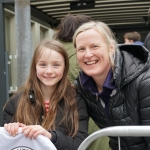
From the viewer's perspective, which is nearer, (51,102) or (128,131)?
(128,131)

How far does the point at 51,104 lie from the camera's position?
2.27m

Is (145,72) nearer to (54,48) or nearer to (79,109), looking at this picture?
(79,109)

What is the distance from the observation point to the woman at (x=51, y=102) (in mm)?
2203

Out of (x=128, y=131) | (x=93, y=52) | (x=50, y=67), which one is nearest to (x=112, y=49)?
(x=93, y=52)

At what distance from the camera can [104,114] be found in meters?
2.21

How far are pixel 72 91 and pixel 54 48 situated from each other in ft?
1.17

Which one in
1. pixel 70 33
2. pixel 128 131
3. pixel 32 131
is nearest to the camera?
pixel 128 131

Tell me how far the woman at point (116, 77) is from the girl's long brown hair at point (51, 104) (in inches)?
7.1

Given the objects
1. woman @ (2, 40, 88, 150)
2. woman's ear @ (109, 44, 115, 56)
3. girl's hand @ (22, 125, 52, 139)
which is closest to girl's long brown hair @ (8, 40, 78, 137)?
woman @ (2, 40, 88, 150)

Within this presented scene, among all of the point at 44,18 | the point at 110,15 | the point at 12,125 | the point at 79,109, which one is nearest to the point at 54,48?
the point at 79,109

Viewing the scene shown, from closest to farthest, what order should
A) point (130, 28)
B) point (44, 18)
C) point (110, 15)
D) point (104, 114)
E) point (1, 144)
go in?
point (1, 144)
point (104, 114)
point (44, 18)
point (110, 15)
point (130, 28)

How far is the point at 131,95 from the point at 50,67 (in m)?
0.64

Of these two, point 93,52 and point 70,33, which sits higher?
point 70,33

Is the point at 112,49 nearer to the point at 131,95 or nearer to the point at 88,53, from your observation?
the point at 88,53
